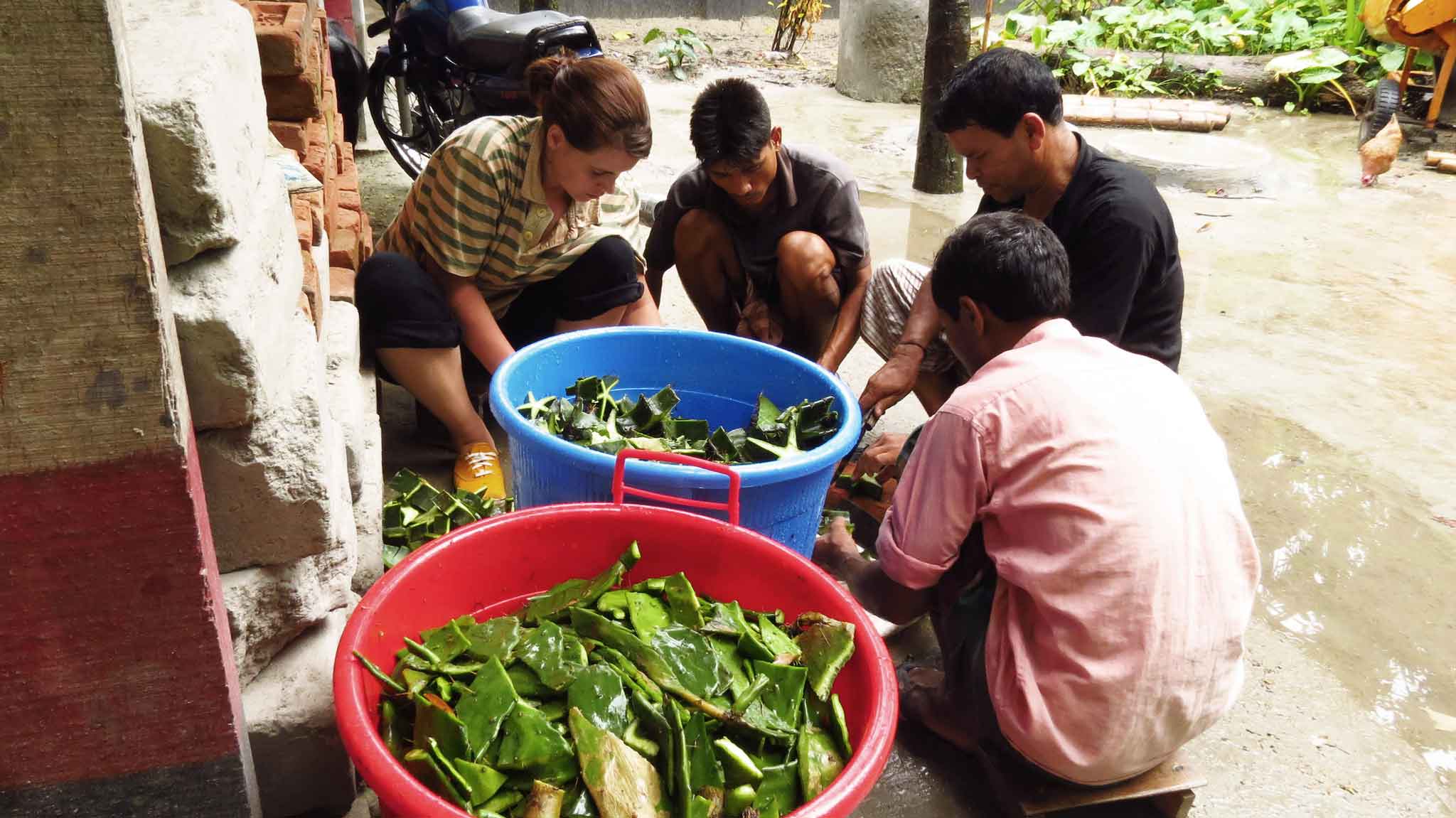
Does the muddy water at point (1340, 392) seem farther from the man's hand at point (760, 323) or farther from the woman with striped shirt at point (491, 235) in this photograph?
the woman with striped shirt at point (491, 235)

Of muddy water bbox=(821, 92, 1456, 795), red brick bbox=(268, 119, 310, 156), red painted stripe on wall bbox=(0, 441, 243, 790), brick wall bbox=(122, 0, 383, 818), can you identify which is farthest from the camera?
muddy water bbox=(821, 92, 1456, 795)

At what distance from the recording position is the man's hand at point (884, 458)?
2.53m

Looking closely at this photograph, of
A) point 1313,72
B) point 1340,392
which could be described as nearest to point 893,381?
point 1340,392

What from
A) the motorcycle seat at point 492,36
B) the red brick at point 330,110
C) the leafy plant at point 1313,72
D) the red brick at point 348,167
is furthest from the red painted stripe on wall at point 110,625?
the leafy plant at point 1313,72

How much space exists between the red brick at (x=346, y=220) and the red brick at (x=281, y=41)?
0.48 m

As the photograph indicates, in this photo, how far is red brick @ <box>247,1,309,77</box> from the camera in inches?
92.1

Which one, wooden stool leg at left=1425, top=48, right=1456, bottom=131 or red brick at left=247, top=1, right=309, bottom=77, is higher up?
red brick at left=247, top=1, right=309, bottom=77

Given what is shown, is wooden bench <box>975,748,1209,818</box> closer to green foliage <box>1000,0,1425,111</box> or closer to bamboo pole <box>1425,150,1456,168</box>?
bamboo pole <box>1425,150,1456,168</box>

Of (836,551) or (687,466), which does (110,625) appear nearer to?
(687,466)

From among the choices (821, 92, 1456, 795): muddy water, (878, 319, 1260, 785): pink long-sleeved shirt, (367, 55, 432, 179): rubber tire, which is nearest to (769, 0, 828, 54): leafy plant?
(821, 92, 1456, 795): muddy water

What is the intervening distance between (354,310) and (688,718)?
150 centimetres

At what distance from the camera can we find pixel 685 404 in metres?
2.49

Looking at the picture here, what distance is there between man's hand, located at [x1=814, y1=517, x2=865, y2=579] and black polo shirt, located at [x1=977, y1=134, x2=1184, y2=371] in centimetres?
82

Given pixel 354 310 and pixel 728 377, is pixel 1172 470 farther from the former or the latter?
pixel 354 310
